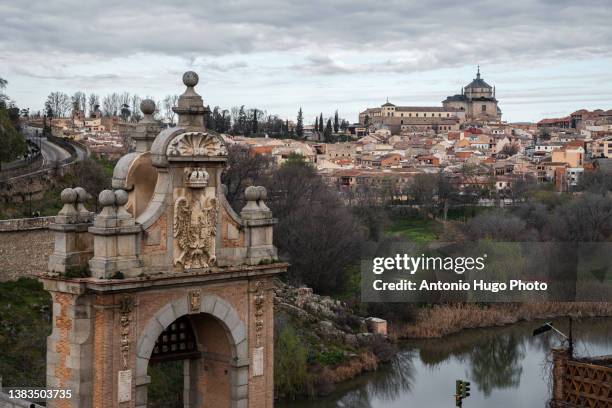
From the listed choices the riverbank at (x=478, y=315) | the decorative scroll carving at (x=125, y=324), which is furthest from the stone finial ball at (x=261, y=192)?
the riverbank at (x=478, y=315)

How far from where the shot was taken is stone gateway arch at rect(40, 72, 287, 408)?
8.09 metres

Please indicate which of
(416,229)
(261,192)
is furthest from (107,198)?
(416,229)

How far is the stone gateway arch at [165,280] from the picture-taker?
8.09 m

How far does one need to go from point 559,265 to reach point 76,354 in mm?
31286

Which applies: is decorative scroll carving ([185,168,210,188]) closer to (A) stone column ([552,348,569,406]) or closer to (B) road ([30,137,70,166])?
(A) stone column ([552,348,569,406])

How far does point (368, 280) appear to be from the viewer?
3634cm

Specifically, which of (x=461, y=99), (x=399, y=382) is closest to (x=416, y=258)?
(x=399, y=382)

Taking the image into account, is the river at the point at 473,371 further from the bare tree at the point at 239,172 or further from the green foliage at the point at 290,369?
the bare tree at the point at 239,172

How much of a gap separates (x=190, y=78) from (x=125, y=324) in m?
2.20

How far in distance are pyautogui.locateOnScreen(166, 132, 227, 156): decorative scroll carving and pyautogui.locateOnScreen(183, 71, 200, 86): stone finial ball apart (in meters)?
0.51

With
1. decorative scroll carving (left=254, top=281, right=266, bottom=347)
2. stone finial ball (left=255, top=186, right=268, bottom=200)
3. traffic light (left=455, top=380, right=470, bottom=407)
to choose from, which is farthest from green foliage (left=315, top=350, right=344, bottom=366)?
stone finial ball (left=255, top=186, right=268, bottom=200)

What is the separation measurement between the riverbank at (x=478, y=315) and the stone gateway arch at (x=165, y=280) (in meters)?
23.4

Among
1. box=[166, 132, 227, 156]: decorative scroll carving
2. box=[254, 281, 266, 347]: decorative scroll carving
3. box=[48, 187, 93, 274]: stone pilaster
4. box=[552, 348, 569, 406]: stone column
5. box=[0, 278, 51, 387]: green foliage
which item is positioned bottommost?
box=[0, 278, 51, 387]: green foliage

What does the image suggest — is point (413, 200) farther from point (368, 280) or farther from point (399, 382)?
point (399, 382)
